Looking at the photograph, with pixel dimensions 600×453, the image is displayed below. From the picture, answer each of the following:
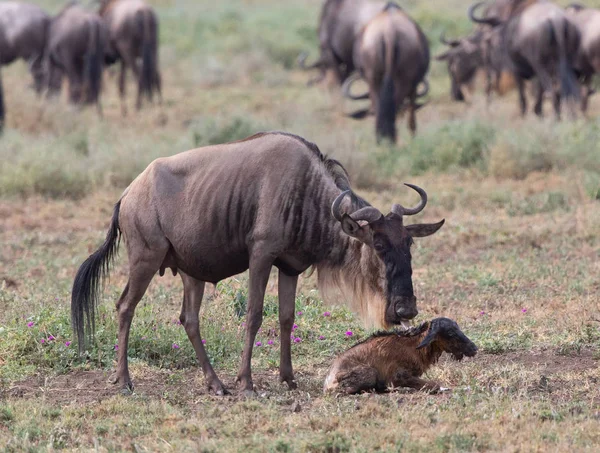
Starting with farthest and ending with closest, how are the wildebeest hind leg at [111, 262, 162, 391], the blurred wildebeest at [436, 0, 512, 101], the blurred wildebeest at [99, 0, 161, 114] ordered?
the blurred wildebeest at [436, 0, 512, 101], the blurred wildebeest at [99, 0, 161, 114], the wildebeest hind leg at [111, 262, 162, 391]

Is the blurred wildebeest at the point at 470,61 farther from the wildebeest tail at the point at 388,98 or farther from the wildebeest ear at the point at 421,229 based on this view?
the wildebeest ear at the point at 421,229

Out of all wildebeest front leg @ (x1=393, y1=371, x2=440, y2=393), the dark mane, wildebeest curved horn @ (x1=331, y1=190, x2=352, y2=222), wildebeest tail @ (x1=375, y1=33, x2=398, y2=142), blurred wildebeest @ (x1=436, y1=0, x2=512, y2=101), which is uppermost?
wildebeest curved horn @ (x1=331, y1=190, x2=352, y2=222)

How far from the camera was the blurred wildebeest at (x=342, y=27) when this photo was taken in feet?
54.6

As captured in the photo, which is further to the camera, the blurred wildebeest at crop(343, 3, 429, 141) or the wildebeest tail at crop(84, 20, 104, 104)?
the wildebeest tail at crop(84, 20, 104, 104)

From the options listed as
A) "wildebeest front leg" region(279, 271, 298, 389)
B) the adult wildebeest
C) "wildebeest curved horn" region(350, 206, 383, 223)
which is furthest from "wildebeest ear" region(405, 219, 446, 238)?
"wildebeest front leg" region(279, 271, 298, 389)

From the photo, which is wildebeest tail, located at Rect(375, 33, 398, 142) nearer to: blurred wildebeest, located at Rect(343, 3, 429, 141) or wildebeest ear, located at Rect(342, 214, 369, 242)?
blurred wildebeest, located at Rect(343, 3, 429, 141)

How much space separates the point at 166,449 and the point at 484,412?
1521mm

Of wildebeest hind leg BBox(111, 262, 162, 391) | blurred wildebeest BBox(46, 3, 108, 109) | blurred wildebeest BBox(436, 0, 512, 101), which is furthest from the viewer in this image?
blurred wildebeest BBox(436, 0, 512, 101)

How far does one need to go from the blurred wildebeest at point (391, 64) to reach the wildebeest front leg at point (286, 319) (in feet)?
27.1

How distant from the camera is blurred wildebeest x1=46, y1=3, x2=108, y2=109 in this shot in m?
18.5

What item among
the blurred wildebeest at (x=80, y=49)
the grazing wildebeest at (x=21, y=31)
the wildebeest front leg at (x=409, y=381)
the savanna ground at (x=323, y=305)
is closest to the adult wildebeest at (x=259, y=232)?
the wildebeest front leg at (x=409, y=381)

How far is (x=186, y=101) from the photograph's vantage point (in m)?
19.1

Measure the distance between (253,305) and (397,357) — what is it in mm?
821

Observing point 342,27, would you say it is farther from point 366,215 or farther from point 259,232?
point 366,215
